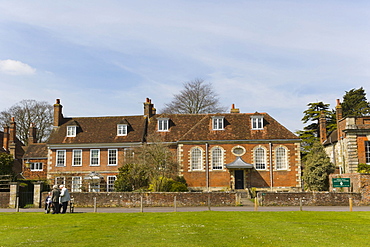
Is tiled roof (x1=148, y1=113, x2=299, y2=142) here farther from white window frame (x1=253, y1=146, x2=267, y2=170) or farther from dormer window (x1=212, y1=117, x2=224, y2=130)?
A: white window frame (x1=253, y1=146, x2=267, y2=170)

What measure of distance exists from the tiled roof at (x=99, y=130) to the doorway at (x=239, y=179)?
11.1 m

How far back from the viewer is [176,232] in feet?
48.6

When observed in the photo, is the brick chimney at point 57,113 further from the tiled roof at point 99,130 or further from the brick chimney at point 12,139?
the brick chimney at point 12,139

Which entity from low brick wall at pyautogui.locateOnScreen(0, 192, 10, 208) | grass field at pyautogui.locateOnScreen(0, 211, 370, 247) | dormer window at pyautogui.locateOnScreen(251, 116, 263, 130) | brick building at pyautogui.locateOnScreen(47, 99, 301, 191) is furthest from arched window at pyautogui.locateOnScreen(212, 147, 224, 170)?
grass field at pyautogui.locateOnScreen(0, 211, 370, 247)

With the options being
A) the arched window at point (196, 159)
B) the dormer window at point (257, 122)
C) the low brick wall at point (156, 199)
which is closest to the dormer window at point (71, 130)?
the arched window at point (196, 159)

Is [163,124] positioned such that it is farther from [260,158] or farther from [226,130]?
[260,158]

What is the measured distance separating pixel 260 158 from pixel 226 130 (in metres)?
4.64

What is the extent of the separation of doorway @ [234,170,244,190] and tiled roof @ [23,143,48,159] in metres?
26.0

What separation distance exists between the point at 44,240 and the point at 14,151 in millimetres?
47341

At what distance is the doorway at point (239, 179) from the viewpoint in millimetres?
41781

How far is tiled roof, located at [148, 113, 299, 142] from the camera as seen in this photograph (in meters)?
42.5

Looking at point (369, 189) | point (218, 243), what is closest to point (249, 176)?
point (369, 189)

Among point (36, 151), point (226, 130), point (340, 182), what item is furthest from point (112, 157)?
point (340, 182)

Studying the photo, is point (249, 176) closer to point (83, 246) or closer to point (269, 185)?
point (269, 185)
